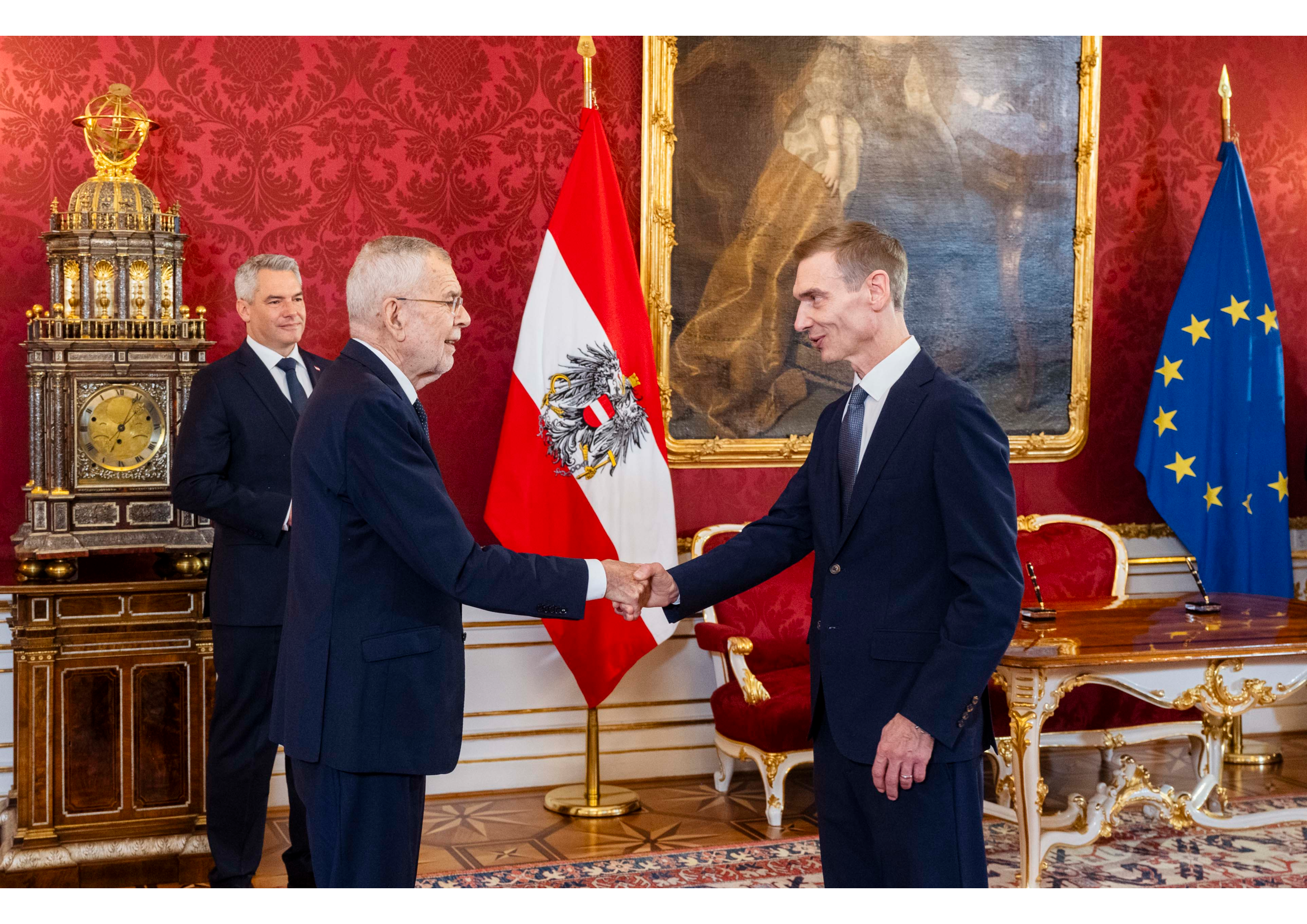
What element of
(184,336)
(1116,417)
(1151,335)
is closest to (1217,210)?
(1151,335)

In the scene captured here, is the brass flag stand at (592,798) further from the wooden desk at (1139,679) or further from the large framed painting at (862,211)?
the wooden desk at (1139,679)

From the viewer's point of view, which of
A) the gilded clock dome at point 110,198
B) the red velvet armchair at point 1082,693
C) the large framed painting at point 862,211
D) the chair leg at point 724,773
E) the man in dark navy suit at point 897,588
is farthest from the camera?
the large framed painting at point 862,211

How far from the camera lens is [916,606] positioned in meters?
2.10

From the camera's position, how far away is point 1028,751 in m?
3.41

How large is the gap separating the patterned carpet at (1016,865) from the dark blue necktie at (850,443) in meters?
1.83

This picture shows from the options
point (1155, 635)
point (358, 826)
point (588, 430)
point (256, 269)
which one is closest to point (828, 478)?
point (358, 826)

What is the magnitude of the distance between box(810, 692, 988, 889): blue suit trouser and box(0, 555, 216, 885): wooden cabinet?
173 centimetres

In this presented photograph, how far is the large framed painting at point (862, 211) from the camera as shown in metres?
4.89

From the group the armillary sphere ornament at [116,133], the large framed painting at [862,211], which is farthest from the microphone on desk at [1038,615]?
the armillary sphere ornament at [116,133]

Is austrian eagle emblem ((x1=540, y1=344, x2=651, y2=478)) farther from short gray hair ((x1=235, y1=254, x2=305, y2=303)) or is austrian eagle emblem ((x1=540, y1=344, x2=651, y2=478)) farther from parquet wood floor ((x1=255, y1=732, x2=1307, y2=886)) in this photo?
parquet wood floor ((x1=255, y1=732, x2=1307, y2=886))

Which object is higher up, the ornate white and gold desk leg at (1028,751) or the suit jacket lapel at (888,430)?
the suit jacket lapel at (888,430)

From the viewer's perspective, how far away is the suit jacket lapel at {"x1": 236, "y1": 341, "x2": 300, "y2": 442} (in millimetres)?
3477

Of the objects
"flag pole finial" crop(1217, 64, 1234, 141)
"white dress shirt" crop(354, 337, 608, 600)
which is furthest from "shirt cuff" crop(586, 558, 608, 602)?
"flag pole finial" crop(1217, 64, 1234, 141)

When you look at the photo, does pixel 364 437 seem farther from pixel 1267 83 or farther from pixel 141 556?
pixel 1267 83
